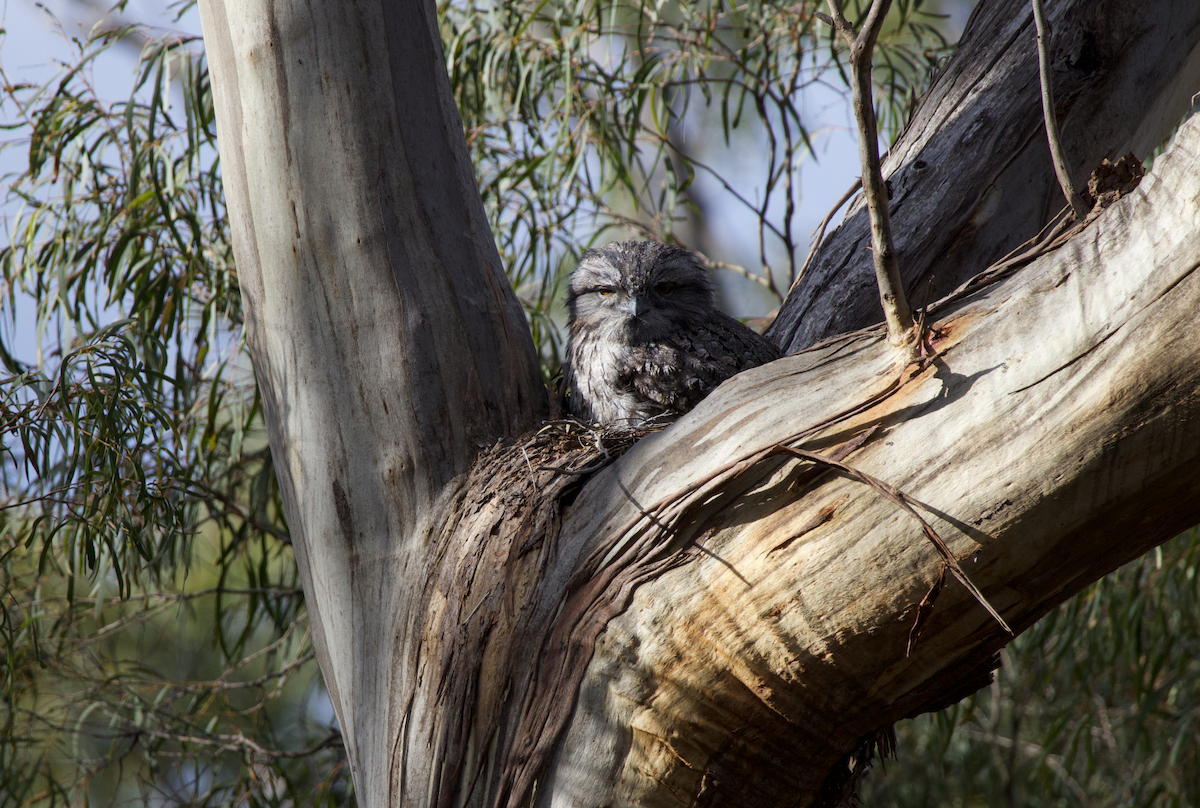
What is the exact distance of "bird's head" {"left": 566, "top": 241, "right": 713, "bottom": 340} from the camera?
2686 mm

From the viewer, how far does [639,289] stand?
2740 mm

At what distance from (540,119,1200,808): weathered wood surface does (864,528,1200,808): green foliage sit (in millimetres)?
1990

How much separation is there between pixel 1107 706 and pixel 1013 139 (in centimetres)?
285

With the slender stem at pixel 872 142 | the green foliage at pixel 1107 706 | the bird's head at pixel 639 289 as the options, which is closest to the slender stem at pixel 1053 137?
the slender stem at pixel 872 142

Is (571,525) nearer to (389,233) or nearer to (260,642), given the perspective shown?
(389,233)

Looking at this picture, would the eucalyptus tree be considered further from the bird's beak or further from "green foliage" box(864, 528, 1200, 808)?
"green foliage" box(864, 528, 1200, 808)

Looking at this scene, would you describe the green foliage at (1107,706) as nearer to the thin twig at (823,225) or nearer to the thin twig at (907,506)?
the thin twig at (823,225)

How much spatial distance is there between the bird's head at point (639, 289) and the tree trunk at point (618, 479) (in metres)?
0.60

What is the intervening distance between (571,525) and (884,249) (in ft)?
2.45

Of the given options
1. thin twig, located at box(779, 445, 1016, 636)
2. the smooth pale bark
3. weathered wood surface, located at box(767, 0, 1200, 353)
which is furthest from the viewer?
weathered wood surface, located at box(767, 0, 1200, 353)

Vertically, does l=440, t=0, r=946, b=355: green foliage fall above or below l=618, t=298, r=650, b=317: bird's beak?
above

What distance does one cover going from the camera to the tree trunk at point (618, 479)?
136cm

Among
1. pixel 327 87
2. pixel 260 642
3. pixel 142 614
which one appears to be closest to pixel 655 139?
pixel 327 87

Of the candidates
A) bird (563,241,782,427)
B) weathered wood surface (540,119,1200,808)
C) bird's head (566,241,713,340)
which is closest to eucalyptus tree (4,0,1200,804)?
weathered wood surface (540,119,1200,808)
